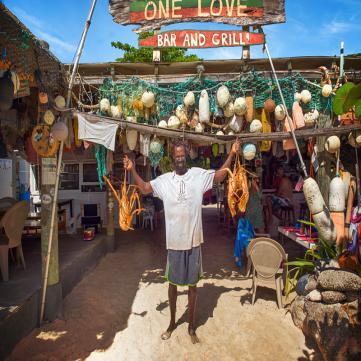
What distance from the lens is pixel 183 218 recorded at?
3689 mm

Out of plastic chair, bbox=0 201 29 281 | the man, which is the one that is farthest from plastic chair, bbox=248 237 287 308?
plastic chair, bbox=0 201 29 281

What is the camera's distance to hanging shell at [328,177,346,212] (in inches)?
192

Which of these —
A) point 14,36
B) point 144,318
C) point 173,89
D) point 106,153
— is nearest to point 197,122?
point 173,89

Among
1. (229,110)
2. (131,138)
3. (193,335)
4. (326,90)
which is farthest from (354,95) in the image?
(193,335)

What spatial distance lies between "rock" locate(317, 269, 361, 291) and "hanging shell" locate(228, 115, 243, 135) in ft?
8.95

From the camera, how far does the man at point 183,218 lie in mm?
3701

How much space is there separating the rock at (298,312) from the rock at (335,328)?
19 mm

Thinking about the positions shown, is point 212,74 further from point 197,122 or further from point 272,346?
point 272,346

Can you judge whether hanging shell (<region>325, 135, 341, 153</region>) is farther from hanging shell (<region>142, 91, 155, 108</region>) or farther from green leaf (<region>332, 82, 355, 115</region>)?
hanging shell (<region>142, 91, 155, 108</region>)

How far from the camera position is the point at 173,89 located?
519 cm

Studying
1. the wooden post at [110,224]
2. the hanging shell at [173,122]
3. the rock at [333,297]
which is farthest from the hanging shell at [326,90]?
the wooden post at [110,224]

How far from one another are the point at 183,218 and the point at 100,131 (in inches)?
71.9

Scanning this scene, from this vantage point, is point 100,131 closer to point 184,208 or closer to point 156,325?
point 184,208

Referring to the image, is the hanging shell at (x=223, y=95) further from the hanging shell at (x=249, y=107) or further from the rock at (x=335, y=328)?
the rock at (x=335, y=328)
